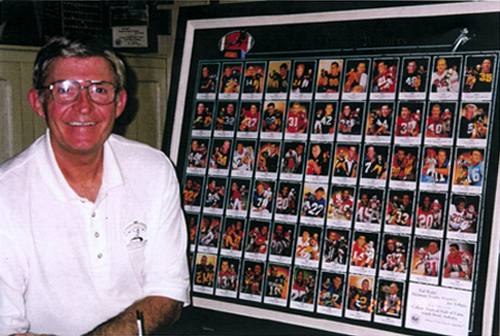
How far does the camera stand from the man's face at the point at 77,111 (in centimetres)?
90

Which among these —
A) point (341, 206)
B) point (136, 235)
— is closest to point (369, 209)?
point (341, 206)

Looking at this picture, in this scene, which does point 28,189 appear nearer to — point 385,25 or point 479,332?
point 385,25

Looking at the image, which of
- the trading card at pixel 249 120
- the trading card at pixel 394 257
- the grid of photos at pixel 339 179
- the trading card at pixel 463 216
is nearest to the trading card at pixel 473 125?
the grid of photos at pixel 339 179

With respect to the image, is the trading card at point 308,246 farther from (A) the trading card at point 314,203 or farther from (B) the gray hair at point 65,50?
(B) the gray hair at point 65,50

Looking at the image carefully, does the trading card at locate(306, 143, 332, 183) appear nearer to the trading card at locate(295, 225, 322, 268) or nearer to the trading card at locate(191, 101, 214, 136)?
the trading card at locate(295, 225, 322, 268)

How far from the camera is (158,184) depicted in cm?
108

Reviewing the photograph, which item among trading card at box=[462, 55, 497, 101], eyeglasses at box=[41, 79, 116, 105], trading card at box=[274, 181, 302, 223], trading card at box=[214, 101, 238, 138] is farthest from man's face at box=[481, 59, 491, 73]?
eyeglasses at box=[41, 79, 116, 105]

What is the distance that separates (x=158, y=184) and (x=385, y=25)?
62 centimetres

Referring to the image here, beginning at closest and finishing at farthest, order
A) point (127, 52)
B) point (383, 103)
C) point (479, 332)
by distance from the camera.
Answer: point (479, 332), point (383, 103), point (127, 52)

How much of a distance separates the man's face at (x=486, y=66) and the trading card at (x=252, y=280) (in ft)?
2.04

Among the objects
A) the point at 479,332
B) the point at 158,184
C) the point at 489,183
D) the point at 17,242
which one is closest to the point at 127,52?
the point at 158,184

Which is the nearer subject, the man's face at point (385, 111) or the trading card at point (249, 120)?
the man's face at point (385, 111)

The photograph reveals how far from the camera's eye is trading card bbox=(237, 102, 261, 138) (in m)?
1.11

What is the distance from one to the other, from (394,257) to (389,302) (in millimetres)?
93
